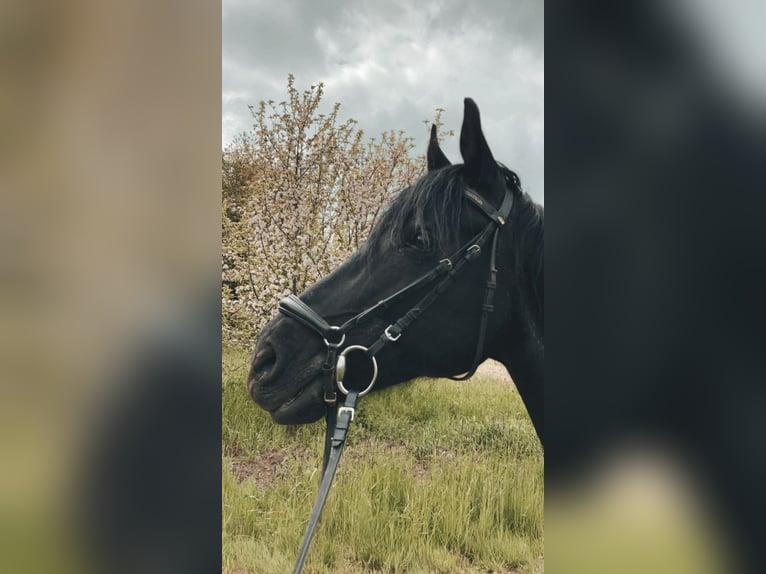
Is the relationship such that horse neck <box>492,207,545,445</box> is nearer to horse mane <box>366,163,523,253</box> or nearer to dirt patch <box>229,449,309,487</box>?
horse mane <box>366,163,523,253</box>

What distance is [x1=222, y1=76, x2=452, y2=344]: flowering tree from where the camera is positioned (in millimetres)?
3354

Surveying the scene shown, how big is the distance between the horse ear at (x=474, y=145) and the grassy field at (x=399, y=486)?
104cm

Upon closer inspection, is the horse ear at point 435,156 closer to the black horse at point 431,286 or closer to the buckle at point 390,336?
the black horse at point 431,286

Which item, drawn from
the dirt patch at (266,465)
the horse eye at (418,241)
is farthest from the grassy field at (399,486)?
the horse eye at (418,241)

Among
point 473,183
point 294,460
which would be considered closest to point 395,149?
point 473,183

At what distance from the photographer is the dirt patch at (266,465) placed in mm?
2871

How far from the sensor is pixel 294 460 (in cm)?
296
